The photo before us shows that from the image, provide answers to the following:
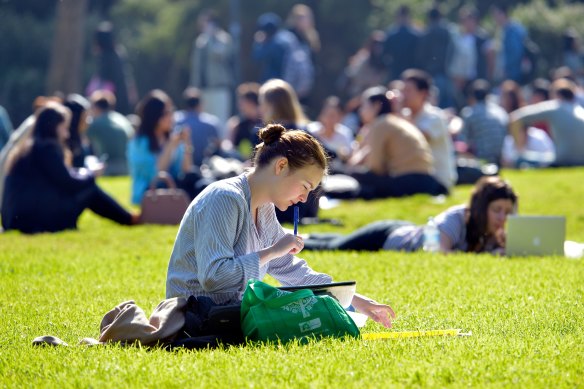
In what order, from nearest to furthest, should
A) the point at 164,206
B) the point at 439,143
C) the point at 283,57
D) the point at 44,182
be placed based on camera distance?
the point at 44,182 < the point at 164,206 < the point at 439,143 < the point at 283,57

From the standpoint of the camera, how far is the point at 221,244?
5.68 meters

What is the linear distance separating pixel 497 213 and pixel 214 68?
44.8ft

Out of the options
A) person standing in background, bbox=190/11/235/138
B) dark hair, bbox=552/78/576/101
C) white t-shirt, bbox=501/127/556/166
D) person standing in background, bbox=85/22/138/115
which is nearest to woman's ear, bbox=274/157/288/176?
dark hair, bbox=552/78/576/101

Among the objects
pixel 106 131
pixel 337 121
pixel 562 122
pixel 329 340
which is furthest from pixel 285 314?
Answer: pixel 106 131

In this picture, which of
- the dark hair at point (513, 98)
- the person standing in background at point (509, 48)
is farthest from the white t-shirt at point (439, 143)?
the person standing in background at point (509, 48)

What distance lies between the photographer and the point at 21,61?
1137 inches

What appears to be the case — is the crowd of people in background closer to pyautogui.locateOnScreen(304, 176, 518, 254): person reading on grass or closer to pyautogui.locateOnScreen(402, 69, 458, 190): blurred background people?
pyautogui.locateOnScreen(402, 69, 458, 190): blurred background people

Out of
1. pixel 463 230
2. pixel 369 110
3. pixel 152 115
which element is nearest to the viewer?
pixel 463 230

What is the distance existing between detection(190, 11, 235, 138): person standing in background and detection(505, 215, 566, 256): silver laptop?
12.9 meters

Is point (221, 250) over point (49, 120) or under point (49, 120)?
under

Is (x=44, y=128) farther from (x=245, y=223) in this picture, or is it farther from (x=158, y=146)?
(x=245, y=223)

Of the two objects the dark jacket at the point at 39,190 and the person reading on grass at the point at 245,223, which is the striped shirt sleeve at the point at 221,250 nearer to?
the person reading on grass at the point at 245,223

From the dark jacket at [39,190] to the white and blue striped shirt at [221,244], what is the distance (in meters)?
6.01

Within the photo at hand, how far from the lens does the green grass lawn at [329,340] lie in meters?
4.89
